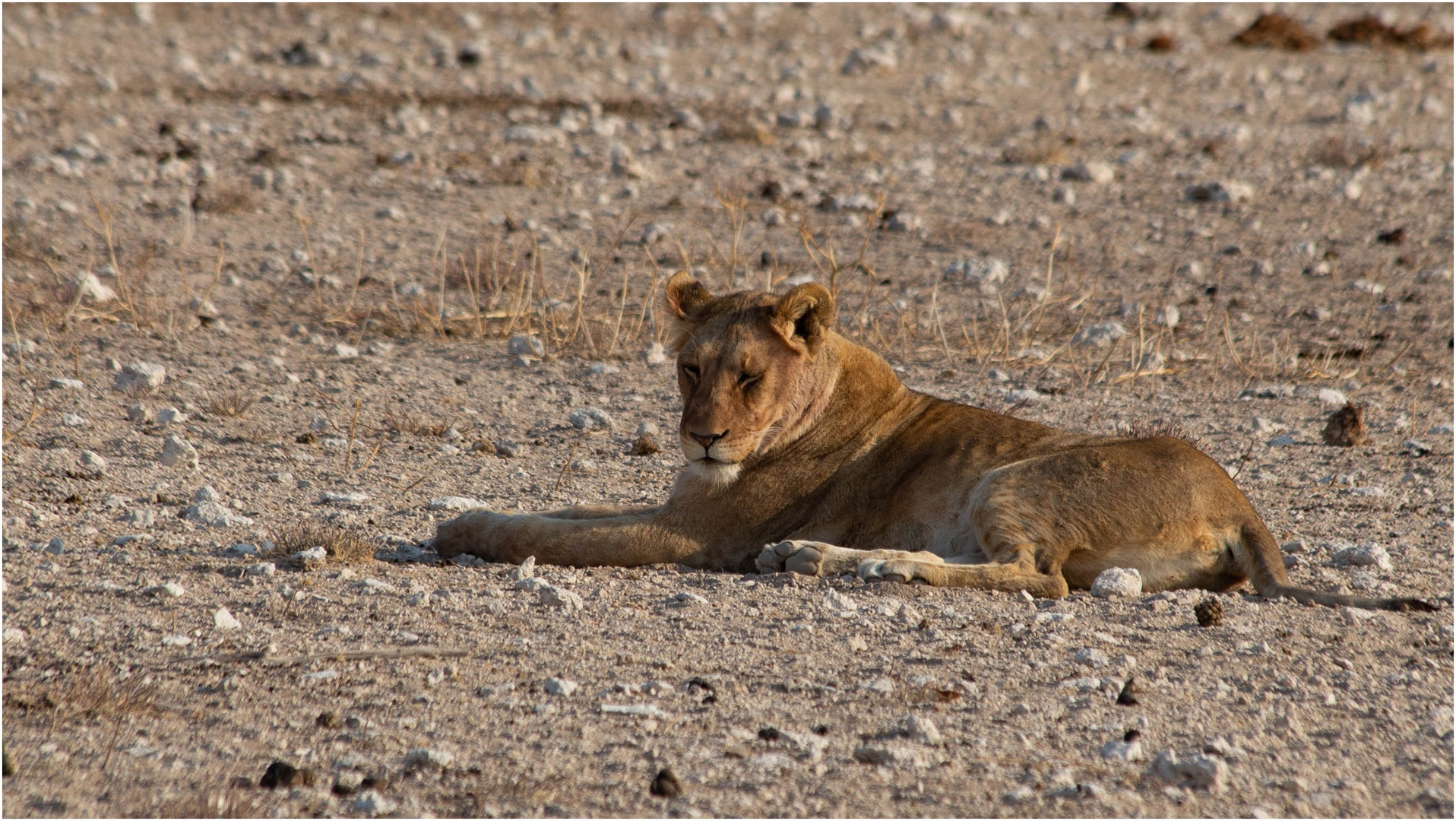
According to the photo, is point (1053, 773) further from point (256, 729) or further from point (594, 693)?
point (256, 729)

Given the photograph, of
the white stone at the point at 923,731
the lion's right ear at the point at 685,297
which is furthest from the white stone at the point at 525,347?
the white stone at the point at 923,731

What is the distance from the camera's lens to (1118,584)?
17.0 ft

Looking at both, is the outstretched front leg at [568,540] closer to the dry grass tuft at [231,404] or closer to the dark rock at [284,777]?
the dark rock at [284,777]

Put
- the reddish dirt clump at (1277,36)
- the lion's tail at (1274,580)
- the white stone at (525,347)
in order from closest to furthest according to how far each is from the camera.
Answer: the lion's tail at (1274,580), the white stone at (525,347), the reddish dirt clump at (1277,36)

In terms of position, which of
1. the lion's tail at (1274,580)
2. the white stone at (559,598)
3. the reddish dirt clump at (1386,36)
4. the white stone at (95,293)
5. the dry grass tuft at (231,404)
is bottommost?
Answer: the dry grass tuft at (231,404)

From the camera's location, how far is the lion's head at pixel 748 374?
5.40m

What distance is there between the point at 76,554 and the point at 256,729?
178 centimetres

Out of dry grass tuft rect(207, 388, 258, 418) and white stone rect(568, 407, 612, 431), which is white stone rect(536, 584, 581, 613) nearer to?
white stone rect(568, 407, 612, 431)

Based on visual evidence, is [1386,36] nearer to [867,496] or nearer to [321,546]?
[867,496]

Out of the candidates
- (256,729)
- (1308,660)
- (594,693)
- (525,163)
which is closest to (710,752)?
(594,693)

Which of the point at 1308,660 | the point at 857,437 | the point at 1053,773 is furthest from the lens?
the point at 857,437

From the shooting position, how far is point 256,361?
330 inches

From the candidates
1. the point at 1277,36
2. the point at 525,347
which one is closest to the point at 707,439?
the point at 525,347

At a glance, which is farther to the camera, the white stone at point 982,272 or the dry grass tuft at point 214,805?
the white stone at point 982,272
